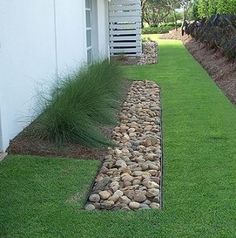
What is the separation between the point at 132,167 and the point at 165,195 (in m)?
0.85

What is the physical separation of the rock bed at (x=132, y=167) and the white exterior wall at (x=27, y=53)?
1206mm

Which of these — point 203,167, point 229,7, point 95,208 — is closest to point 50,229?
point 95,208

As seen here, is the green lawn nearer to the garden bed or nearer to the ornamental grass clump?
the garden bed

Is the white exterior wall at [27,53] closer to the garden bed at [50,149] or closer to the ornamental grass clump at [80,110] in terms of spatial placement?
the garden bed at [50,149]

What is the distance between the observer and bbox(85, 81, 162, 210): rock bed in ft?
13.7

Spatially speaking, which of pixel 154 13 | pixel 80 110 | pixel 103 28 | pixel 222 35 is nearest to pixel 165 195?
pixel 80 110

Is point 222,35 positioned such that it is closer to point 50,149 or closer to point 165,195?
point 50,149

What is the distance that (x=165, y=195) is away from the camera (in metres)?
4.28

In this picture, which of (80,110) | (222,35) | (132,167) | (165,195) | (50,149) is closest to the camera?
(165,195)

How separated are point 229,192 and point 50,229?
1.67 m

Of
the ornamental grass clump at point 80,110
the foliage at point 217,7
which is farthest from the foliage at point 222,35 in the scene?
the ornamental grass clump at point 80,110

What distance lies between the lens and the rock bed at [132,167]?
13.7 feet

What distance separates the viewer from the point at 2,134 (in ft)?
17.3

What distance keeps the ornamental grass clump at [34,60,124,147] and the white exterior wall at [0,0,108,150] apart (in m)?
0.27
